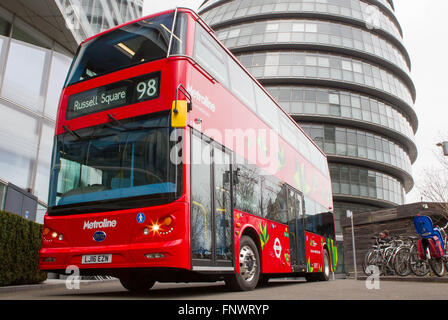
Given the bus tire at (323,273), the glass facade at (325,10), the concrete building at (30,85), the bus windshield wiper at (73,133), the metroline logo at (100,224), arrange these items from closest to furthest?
the metroline logo at (100,224) < the bus windshield wiper at (73,133) < the bus tire at (323,273) < the concrete building at (30,85) < the glass facade at (325,10)

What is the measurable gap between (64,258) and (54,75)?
12.3 meters

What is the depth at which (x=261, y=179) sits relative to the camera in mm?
8688

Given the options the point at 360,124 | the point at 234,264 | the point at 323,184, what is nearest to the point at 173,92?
the point at 234,264

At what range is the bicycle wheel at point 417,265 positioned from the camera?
1118cm

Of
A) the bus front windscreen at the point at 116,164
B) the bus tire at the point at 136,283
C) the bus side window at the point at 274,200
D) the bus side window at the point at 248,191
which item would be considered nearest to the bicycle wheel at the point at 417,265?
the bus side window at the point at 274,200

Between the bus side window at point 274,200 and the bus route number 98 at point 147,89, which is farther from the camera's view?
the bus side window at point 274,200

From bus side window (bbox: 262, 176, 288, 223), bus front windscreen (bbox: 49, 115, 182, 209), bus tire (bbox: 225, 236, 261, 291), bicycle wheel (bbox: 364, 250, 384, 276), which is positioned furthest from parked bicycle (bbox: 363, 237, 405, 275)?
bus front windscreen (bbox: 49, 115, 182, 209)

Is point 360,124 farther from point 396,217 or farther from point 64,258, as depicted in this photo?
point 64,258

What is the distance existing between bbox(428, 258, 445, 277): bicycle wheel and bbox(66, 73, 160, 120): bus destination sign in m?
8.27

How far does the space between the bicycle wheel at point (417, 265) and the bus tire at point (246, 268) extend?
5523 millimetres

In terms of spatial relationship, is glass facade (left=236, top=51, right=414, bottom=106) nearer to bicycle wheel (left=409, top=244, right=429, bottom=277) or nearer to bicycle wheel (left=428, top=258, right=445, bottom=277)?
bicycle wheel (left=409, top=244, right=429, bottom=277)

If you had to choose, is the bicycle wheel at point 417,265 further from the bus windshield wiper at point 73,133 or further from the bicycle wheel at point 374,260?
the bus windshield wiper at point 73,133

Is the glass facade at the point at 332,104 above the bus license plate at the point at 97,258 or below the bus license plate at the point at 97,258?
above

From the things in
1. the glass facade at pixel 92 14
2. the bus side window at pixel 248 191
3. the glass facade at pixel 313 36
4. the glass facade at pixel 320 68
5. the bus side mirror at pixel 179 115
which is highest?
the glass facade at pixel 313 36
